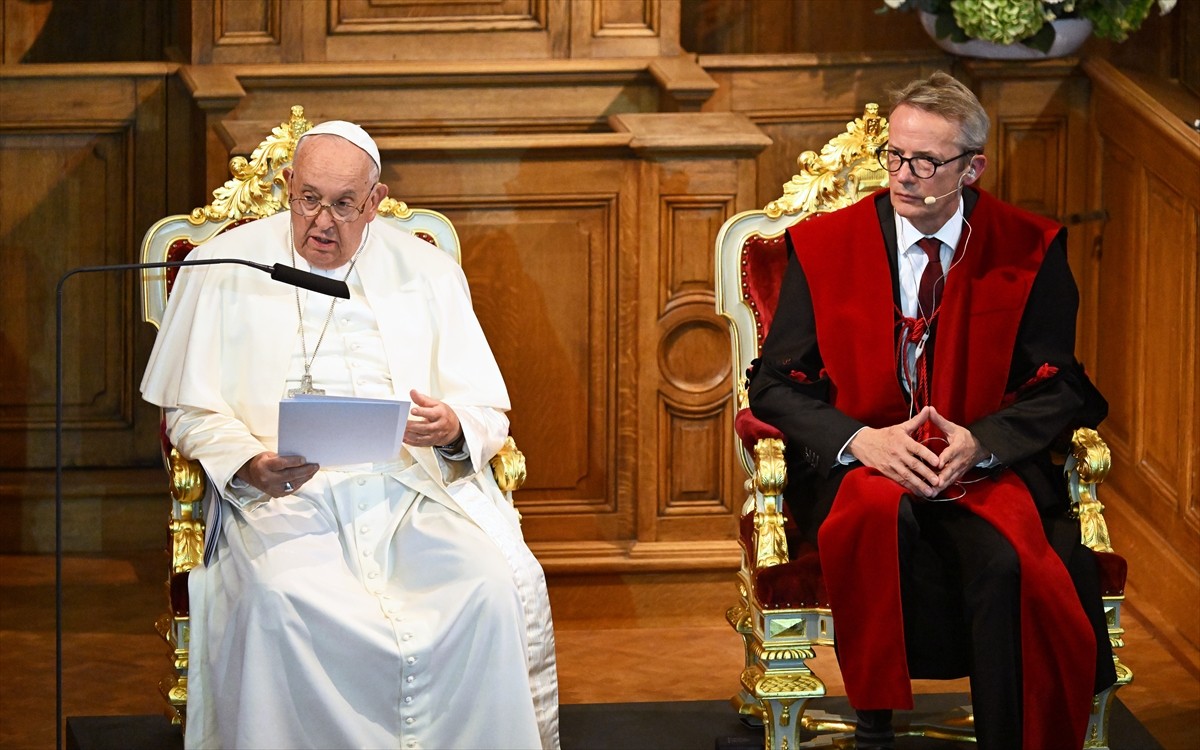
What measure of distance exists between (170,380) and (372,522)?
1.96 feet

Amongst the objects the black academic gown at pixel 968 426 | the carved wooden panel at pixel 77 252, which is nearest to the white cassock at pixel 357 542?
the black academic gown at pixel 968 426

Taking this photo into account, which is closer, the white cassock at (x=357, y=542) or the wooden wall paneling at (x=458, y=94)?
the white cassock at (x=357, y=542)

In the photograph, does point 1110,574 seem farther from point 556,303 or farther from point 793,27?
point 793,27

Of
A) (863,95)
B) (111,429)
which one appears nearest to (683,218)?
(863,95)

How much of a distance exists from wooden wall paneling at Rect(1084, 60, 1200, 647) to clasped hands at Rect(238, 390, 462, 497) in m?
2.39

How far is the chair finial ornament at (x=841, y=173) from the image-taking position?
15.8 ft

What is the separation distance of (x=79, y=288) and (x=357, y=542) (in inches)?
95.5

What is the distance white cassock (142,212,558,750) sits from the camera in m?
3.87

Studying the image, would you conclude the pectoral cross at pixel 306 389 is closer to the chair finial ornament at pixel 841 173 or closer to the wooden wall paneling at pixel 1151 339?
the chair finial ornament at pixel 841 173

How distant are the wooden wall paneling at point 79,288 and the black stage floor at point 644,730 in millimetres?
1670

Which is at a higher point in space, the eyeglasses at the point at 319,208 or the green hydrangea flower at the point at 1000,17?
the green hydrangea flower at the point at 1000,17

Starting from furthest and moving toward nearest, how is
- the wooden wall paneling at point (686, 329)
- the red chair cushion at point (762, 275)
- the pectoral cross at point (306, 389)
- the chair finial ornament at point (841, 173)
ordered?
1. the wooden wall paneling at point (686, 329)
2. the chair finial ornament at point (841, 173)
3. the red chair cushion at point (762, 275)
4. the pectoral cross at point (306, 389)

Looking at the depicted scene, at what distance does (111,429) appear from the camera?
6.29 m

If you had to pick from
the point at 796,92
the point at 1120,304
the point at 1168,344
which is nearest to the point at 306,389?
the point at 796,92
